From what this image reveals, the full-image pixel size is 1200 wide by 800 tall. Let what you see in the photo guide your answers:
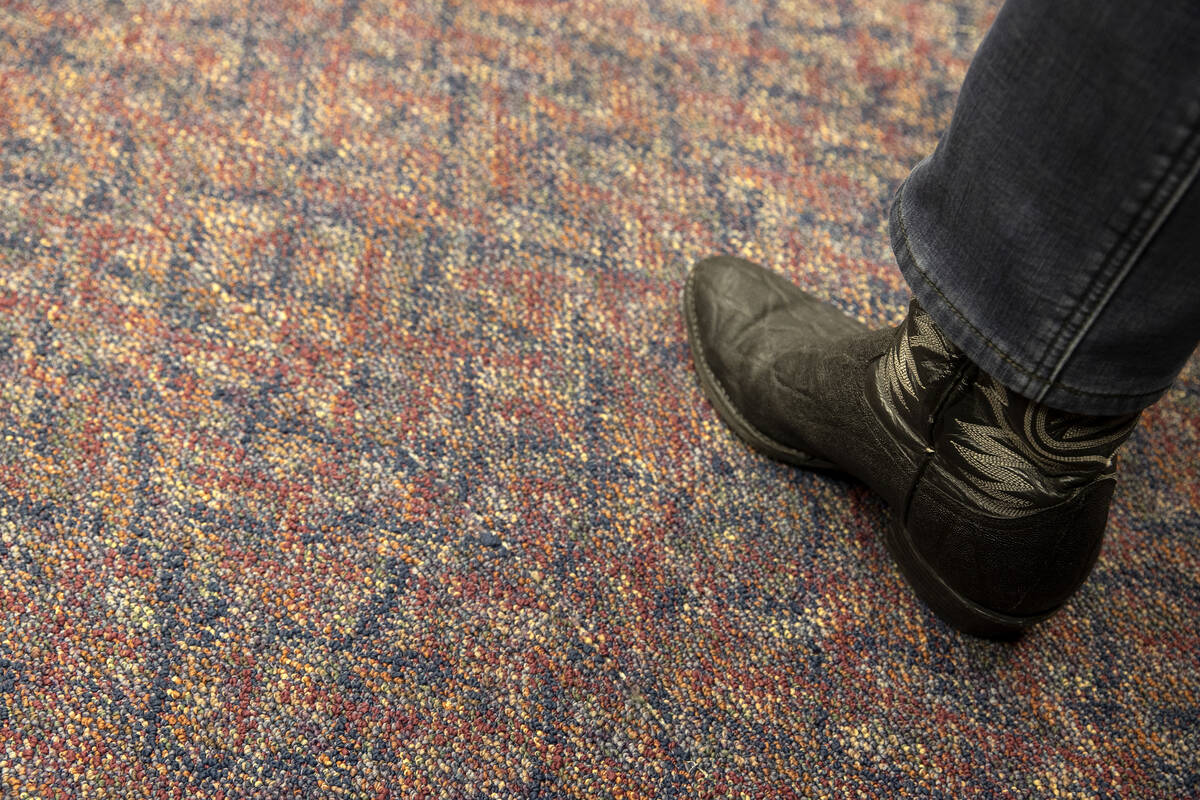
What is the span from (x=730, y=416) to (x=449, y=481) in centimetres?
27

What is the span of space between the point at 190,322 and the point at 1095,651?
859 mm

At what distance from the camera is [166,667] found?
620mm

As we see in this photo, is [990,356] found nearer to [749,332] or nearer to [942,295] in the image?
[942,295]

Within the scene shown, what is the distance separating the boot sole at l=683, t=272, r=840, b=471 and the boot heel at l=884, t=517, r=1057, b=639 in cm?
9

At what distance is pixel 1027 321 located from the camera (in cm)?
50

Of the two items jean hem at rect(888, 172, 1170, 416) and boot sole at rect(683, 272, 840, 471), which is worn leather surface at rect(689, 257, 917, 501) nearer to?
boot sole at rect(683, 272, 840, 471)

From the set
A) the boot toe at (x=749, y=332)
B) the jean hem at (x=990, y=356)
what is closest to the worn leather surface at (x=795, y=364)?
the boot toe at (x=749, y=332)

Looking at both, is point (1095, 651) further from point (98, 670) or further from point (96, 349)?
point (96, 349)

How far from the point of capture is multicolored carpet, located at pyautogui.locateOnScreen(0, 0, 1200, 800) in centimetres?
62

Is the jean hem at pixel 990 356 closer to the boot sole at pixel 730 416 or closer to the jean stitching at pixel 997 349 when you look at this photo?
the jean stitching at pixel 997 349

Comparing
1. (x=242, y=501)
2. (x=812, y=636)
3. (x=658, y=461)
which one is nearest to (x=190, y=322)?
(x=242, y=501)

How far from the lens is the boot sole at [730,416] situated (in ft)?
2.55

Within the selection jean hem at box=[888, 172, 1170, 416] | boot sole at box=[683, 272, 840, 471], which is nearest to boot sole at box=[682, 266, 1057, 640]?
boot sole at box=[683, 272, 840, 471]

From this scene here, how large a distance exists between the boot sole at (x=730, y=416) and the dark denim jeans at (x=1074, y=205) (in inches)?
9.8
